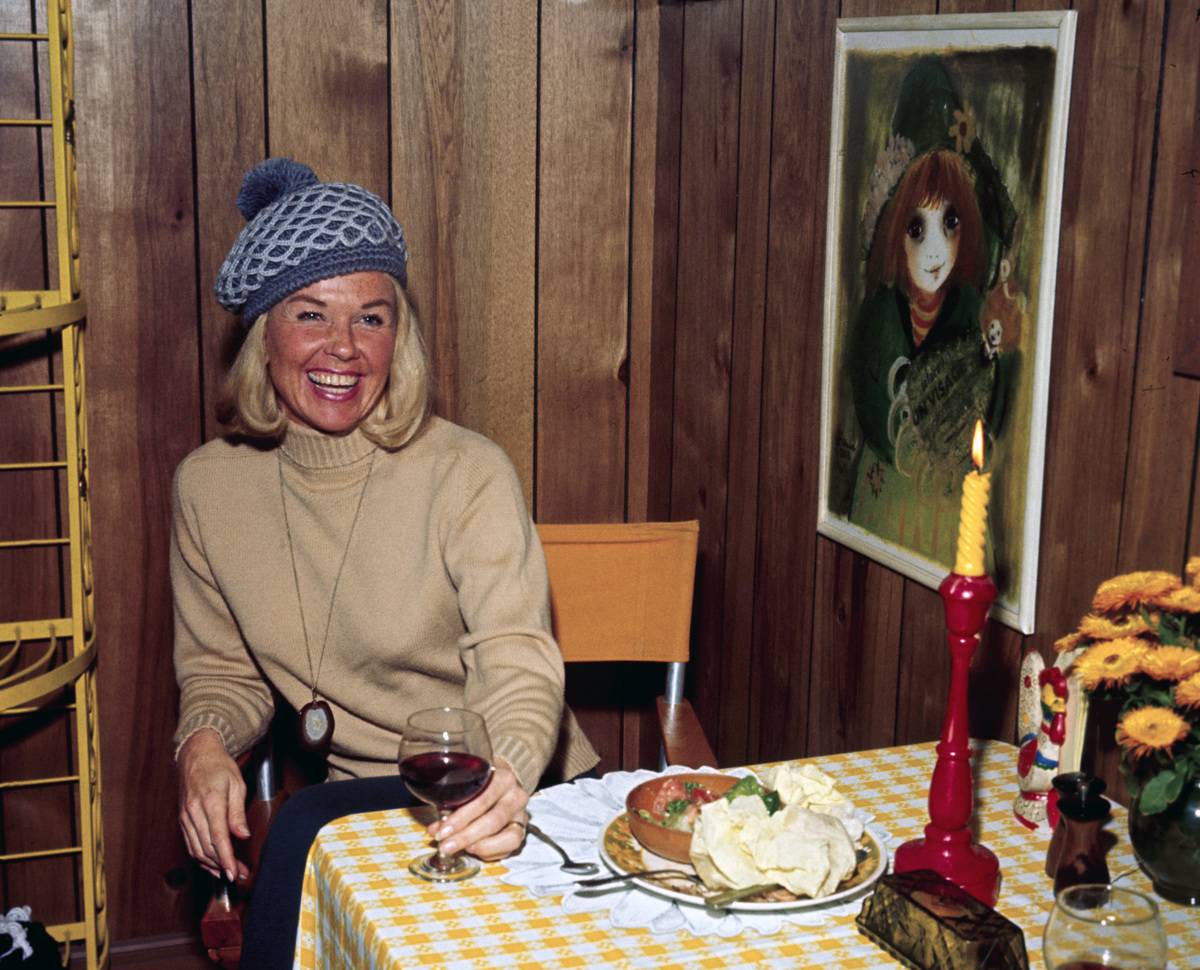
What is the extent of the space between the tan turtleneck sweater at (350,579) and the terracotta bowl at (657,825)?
0.53 metres

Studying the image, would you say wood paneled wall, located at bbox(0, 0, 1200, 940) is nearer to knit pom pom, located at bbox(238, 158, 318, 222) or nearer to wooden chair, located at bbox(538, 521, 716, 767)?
wooden chair, located at bbox(538, 521, 716, 767)

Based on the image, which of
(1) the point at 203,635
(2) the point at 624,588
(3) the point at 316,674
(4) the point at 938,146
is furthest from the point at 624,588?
(4) the point at 938,146

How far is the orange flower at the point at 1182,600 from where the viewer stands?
3.86 feet

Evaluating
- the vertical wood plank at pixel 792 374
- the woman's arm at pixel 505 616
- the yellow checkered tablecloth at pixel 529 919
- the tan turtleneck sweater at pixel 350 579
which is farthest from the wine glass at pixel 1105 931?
the vertical wood plank at pixel 792 374

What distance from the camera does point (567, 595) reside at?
222 cm

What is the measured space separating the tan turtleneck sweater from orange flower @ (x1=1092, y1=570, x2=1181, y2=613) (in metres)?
0.82

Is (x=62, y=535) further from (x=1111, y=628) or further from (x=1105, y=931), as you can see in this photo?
(x=1105, y=931)

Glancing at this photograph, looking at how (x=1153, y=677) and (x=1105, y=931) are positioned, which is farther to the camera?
(x=1153, y=677)

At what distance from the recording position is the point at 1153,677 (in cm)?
117

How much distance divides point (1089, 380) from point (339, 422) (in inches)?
39.5

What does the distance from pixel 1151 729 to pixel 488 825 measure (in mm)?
564

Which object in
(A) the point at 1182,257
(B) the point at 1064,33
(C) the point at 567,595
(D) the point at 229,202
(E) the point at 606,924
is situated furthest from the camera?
(D) the point at 229,202

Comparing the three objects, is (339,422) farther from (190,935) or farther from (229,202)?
(190,935)

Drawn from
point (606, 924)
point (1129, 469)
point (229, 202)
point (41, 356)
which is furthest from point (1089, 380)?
point (41, 356)
